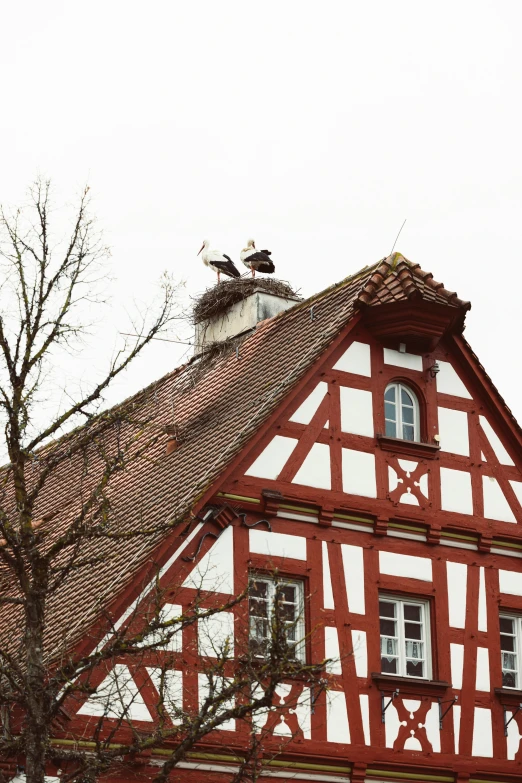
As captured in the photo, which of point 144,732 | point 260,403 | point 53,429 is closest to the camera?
point 53,429

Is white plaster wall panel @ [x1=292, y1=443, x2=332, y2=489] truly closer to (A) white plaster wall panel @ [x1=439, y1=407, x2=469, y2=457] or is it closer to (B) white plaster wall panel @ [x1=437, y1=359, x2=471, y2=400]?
(A) white plaster wall panel @ [x1=439, y1=407, x2=469, y2=457]

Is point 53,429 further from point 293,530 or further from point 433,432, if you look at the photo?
point 433,432

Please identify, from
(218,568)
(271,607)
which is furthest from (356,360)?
(271,607)

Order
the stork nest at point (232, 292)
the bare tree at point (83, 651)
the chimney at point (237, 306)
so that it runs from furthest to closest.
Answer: the stork nest at point (232, 292)
the chimney at point (237, 306)
the bare tree at point (83, 651)

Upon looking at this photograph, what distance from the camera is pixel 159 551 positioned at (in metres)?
16.7

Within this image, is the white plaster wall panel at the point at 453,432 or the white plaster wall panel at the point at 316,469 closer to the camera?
the white plaster wall panel at the point at 316,469

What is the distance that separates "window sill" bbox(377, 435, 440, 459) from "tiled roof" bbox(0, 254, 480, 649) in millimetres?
1454

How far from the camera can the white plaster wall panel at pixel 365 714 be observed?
58.9 feet

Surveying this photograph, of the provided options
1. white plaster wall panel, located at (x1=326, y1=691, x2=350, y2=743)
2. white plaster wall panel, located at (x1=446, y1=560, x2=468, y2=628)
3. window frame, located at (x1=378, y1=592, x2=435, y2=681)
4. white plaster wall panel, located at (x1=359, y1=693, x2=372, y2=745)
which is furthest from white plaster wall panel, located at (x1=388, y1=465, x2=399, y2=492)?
white plaster wall panel, located at (x1=326, y1=691, x2=350, y2=743)

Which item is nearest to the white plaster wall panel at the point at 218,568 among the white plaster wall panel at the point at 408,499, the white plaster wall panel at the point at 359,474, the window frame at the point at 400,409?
the white plaster wall panel at the point at 359,474

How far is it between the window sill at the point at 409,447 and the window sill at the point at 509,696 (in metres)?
3.10

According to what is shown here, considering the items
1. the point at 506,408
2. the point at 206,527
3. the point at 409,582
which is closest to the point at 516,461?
the point at 506,408

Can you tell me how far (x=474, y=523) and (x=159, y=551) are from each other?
5046 millimetres

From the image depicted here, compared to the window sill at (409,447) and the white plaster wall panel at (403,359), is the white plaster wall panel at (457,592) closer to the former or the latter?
the window sill at (409,447)
